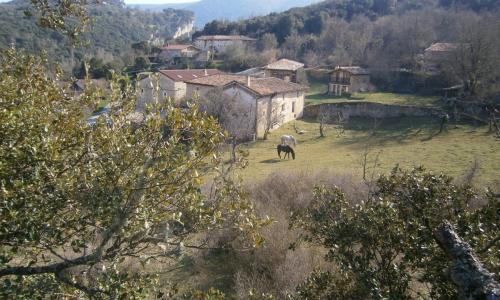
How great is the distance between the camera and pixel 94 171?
521 centimetres

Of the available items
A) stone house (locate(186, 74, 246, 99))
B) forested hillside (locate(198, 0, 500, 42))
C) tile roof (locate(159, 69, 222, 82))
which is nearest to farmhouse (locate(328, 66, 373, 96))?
tile roof (locate(159, 69, 222, 82))

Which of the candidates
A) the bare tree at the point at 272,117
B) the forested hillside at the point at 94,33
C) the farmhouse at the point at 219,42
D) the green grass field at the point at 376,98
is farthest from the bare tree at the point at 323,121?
the farmhouse at the point at 219,42

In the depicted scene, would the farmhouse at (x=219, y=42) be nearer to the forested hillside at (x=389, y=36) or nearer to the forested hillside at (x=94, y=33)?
the forested hillside at (x=389, y=36)

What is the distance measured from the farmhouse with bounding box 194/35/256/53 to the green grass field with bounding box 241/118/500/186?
4583cm

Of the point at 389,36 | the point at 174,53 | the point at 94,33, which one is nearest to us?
the point at 94,33

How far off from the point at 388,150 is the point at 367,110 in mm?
13064

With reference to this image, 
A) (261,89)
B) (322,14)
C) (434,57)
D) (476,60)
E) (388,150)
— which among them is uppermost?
(322,14)

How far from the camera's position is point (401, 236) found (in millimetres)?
5512

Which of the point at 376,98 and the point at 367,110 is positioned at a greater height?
the point at 376,98

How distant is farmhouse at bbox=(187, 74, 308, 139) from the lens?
121ft

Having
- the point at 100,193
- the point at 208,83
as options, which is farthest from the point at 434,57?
the point at 100,193

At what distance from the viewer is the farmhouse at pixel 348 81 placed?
54.5 m

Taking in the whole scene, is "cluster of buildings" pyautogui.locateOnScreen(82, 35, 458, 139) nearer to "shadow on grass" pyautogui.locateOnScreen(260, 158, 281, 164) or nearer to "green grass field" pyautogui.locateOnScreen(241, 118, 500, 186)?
"green grass field" pyautogui.locateOnScreen(241, 118, 500, 186)

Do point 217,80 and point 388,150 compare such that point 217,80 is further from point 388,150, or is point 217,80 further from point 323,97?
point 388,150
